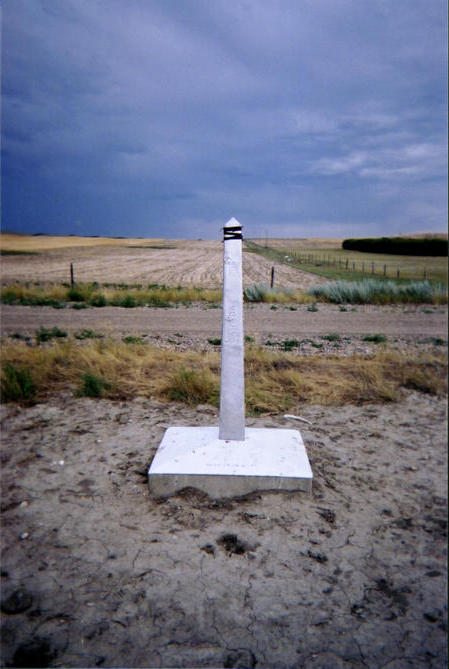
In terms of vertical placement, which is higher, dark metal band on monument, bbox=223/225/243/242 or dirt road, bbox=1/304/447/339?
dark metal band on monument, bbox=223/225/243/242

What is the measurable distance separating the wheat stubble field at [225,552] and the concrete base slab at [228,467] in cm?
10

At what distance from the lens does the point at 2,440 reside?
4.33 metres

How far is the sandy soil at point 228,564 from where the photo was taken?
1993mm

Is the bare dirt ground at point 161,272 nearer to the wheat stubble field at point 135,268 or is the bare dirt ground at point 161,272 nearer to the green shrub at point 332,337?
the wheat stubble field at point 135,268

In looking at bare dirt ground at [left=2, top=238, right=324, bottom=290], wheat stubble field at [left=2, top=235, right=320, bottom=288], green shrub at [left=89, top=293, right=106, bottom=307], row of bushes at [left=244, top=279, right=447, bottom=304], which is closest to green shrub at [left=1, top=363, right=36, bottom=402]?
wheat stubble field at [left=2, top=235, right=320, bottom=288]

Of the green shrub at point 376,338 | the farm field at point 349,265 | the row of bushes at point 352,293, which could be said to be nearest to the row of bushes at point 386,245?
the farm field at point 349,265

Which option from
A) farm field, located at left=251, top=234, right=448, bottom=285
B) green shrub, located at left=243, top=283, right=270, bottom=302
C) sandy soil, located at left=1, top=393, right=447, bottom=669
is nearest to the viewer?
sandy soil, located at left=1, top=393, right=447, bottom=669

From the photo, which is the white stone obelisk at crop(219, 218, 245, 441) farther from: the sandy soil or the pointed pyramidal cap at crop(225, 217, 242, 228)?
the sandy soil

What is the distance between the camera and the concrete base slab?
317cm

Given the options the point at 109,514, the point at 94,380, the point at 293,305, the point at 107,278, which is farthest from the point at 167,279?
the point at 109,514

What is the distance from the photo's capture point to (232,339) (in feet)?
11.4

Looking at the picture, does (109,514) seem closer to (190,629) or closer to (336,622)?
(190,629)

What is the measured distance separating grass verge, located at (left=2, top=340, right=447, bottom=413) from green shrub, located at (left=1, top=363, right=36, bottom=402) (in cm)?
1

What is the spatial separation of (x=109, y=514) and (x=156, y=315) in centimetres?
986
